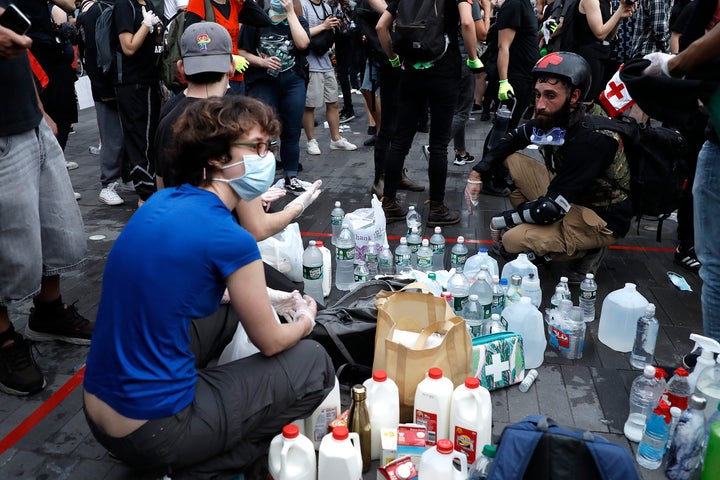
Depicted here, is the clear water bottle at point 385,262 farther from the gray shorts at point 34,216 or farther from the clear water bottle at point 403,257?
the gray shorts at point 34,216

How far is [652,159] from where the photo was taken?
4305 millimetres

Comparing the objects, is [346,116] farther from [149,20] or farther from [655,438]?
[655,438]

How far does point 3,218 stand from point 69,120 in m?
3.65

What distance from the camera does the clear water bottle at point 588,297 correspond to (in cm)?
397

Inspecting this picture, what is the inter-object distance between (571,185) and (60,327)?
11.2 feet

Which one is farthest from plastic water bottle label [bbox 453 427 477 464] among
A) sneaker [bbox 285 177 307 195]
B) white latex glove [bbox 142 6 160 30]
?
white latex glove [bbox 142 6 160 30]

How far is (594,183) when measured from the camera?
174 inches

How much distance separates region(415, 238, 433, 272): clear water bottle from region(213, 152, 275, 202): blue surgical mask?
77.8 inches

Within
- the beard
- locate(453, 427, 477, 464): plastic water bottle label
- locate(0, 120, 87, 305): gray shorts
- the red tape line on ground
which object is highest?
the beard

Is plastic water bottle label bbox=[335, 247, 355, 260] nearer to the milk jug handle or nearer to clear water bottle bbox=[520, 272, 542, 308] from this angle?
clear water bottle bbox=[520, 272, 542, 308]

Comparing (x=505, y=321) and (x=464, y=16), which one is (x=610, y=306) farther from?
(x=464, y=16)

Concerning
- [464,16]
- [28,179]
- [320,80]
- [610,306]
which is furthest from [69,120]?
[610,306]

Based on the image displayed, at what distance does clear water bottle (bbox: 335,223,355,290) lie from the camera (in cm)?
450

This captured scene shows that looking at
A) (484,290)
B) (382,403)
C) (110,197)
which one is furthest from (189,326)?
(110,197)
